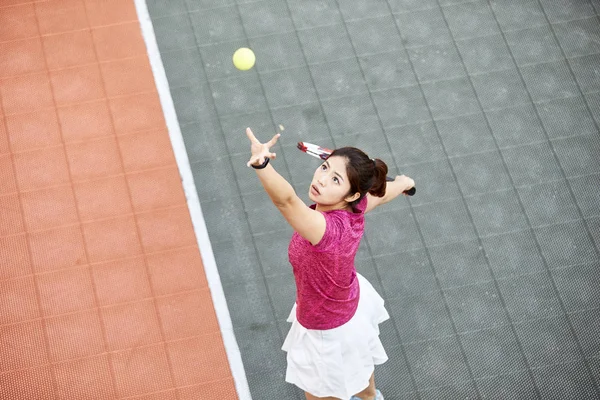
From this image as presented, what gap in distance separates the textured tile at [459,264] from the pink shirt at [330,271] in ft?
4.15

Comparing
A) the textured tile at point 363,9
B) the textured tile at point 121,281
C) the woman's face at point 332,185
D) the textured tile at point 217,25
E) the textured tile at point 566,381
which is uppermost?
the textured tile at point 217,25

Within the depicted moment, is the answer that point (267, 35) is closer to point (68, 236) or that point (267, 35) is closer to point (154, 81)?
point (154, 81)

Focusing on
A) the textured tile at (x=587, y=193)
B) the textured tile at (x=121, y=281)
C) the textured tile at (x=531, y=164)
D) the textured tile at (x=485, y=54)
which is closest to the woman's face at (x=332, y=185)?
the textured tile at (x=121, y=281)

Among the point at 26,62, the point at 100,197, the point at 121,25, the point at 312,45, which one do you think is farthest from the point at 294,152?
the point at 26,62

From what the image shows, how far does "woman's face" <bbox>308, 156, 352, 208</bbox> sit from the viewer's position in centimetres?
339

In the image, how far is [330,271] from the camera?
3.45 meters

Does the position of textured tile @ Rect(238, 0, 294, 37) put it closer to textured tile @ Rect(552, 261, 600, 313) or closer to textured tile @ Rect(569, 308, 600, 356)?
textured tile @ Rect(552, 261, 600, 313)

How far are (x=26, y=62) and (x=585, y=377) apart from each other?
4.18 metres

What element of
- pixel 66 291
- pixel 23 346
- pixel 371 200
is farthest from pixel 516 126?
pixel 23 346

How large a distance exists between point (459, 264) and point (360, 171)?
5.82 feet

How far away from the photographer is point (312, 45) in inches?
226

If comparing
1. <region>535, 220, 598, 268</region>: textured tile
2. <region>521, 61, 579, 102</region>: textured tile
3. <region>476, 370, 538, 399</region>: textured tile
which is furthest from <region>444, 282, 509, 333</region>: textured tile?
<region>521, 61, 579, 102</region>: textured tile

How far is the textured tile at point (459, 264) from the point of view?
16.0 feet

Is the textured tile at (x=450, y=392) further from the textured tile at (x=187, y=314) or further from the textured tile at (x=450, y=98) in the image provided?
the textured tile at (x=450, y=98)
